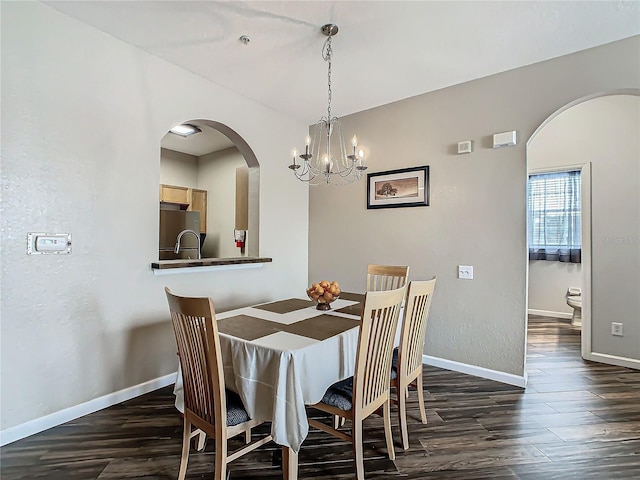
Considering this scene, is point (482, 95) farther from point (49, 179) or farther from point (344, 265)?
point (49, 179)

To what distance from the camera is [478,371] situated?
311 cm

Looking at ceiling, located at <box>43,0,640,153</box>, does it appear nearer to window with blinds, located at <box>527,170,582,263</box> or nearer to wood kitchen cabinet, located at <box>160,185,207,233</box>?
wood kitchen cabinet, located at <box>160,185,207,233</box>

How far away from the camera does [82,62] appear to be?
2.35 m

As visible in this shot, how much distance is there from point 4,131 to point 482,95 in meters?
3.64

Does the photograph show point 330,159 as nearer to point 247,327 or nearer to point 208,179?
point 247,327

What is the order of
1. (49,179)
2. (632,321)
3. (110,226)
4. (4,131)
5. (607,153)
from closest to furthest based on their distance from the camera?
(4,131) → (49,179) → (110,226) → (632,321) → (607,153)

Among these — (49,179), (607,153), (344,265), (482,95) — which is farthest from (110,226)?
(607,153)

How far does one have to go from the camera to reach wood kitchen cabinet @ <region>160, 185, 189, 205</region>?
17.1 ft

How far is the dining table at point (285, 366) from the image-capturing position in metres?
1.53

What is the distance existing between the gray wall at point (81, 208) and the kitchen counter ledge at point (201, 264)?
7cm

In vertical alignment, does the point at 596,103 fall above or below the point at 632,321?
above

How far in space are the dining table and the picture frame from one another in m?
1.86

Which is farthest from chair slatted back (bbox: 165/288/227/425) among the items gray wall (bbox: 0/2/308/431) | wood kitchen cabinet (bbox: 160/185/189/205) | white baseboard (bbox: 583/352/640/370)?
wood kitchen cabinet (bbox: 160/185/189/205)

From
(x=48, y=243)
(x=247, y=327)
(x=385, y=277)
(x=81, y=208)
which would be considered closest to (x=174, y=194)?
(x=81, y=208)
